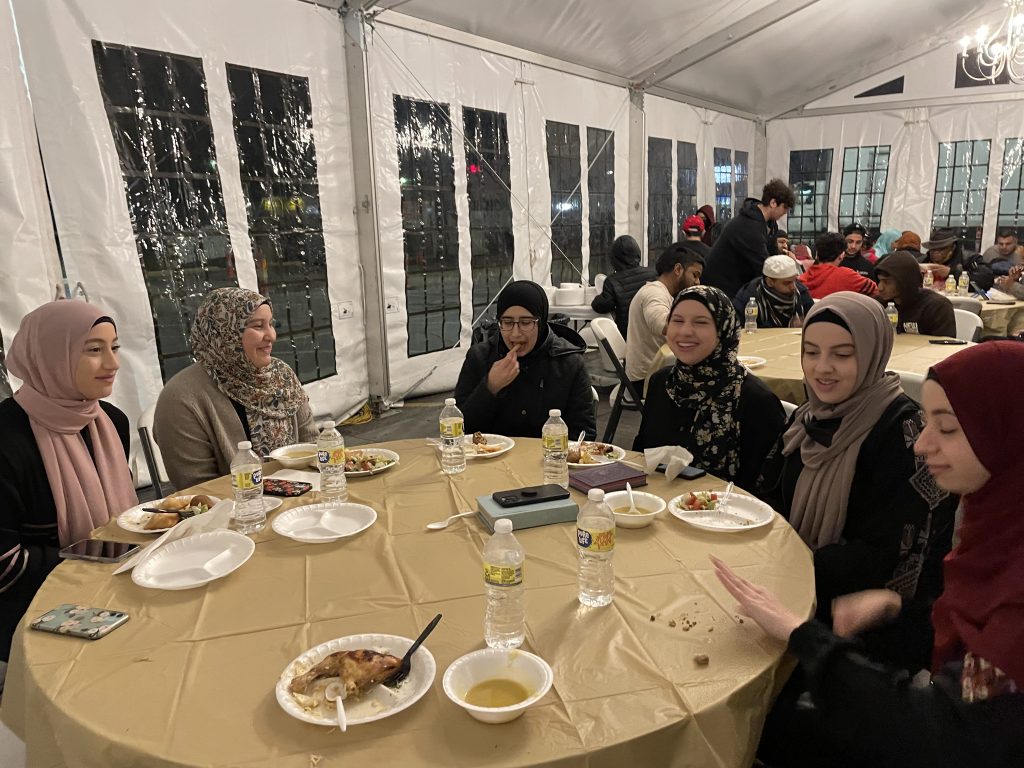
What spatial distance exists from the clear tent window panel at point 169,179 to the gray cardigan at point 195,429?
1748mm

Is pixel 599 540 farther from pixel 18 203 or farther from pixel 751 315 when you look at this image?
pixel 751 315

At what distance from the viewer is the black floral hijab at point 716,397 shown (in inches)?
90.3

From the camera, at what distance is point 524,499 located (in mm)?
1759

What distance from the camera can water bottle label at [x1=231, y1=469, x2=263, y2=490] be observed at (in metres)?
1.73

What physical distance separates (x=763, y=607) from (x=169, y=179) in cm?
386

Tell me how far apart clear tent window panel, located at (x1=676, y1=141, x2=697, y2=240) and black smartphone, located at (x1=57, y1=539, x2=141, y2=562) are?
864cm

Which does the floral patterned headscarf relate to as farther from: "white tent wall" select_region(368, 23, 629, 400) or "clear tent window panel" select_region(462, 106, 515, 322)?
"clear tent window panel" select_region(462, 106, 515, 322)

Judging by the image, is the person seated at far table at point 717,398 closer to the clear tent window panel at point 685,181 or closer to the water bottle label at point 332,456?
the water bottle label at point 332,456

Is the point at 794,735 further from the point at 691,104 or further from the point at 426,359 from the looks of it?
the point at 691,104

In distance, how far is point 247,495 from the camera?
1770 millimetres

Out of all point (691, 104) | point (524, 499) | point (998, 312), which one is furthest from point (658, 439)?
point (691, 104)

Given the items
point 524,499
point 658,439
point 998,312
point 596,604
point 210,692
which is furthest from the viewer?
point 998,312

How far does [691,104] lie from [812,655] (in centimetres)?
914

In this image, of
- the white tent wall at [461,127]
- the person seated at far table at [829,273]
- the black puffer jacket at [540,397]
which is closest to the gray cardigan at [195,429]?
the black puffer jacket at [540,397]
